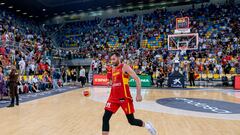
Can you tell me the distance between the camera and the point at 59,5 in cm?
3172

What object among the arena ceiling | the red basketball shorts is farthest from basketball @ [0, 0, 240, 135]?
the arena ceiling

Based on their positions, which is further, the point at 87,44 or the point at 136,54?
the point at 87,44

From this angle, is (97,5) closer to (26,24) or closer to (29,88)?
(26,24)

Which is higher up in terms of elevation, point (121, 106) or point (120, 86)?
point (120, 86)

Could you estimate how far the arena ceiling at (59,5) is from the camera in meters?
29.6

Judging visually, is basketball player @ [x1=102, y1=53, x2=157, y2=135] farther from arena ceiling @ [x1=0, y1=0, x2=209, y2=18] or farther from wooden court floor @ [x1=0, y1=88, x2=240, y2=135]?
arena ceiling @ [x1=0, y1=0, x2=209, y2=18]

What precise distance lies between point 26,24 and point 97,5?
11431 mm

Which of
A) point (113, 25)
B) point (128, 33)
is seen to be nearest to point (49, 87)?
point (128, 33)

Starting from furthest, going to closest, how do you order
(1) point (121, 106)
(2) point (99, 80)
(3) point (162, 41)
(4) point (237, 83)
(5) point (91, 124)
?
(3) point (162, 41) < (2) point (99, 80) < (4) point (237, 83) < (5) point (91, 124) < (1) point (121, 106)

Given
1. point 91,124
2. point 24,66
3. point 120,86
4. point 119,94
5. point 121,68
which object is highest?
point 24,66

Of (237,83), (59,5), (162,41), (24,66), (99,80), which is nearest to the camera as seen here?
(24,66)

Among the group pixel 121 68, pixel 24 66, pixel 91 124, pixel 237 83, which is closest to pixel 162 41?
pixel 237 83

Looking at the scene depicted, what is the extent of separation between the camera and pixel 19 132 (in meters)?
5.53

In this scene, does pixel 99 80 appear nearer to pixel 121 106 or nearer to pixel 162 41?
pixel 162 41
